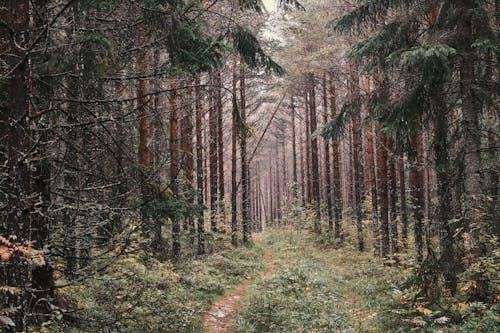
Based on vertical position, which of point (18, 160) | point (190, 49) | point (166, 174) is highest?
point (190, 49)

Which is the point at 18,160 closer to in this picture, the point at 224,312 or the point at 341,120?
the point at 224,312

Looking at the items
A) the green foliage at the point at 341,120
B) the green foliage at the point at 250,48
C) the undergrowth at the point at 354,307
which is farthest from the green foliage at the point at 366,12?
the undergrowth at the point at 354,307

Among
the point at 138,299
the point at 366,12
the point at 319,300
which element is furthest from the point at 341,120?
the point at 138,299

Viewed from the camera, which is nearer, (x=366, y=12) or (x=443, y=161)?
(x=443, y=161)

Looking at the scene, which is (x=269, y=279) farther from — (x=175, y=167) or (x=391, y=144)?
(x=391, y=144)

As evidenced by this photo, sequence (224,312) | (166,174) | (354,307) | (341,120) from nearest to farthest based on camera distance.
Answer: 1. (354,307)
2. (224,312)
3. (341,120)
4. (166,174)

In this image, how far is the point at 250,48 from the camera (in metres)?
7.13

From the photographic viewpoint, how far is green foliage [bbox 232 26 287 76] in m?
6.99

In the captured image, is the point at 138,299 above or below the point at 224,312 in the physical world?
above

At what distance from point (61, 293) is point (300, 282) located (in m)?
6.50

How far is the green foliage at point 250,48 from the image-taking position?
6.99m

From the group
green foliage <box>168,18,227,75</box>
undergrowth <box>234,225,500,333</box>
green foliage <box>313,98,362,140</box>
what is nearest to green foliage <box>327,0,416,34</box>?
green foliage <box>313,98,362,140</box>

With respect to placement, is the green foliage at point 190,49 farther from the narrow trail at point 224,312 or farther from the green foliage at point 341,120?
the narrow trail at point 224,312

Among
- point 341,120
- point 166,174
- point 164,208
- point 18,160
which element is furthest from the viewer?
point 166,174
